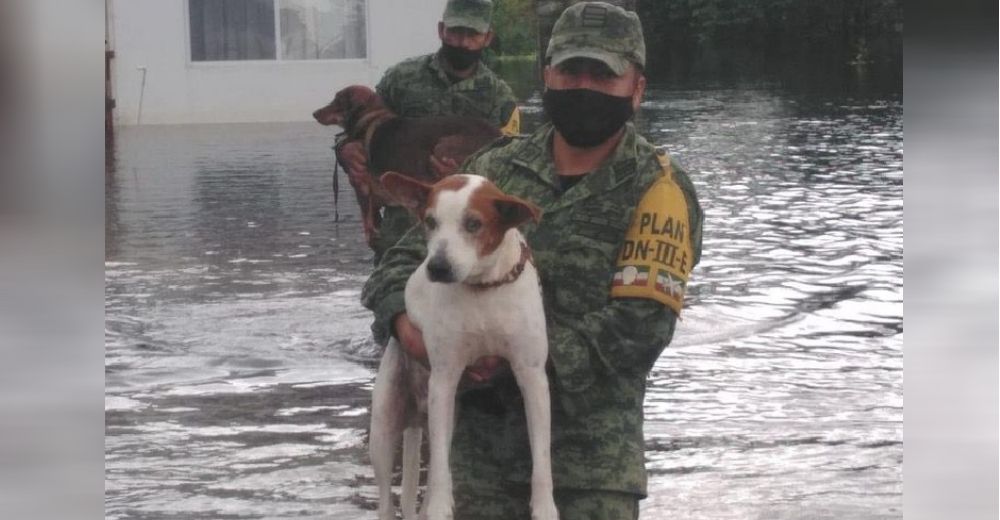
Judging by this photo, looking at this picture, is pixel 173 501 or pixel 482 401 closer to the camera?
pixel 482 401

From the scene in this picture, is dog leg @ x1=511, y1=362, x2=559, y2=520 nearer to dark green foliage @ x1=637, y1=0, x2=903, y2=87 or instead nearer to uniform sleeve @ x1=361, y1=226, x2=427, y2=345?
uniform sleeve @ x1=361, y1=226, x2=427, y2=345

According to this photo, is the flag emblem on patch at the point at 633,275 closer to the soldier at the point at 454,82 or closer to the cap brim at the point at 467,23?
the soldier at the point at 454,82

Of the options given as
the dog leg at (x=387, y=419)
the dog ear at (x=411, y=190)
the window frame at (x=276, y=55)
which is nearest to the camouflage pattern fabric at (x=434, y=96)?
the window frame at (x=276, y=55)

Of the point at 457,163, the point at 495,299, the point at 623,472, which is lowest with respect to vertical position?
the point at 623,472

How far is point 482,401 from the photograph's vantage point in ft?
13.8

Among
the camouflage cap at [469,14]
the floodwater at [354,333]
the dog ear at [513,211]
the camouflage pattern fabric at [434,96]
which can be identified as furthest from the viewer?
the floodwater at [354,333]

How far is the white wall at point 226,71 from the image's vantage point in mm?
5320

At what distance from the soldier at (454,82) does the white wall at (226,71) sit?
6 centimetres

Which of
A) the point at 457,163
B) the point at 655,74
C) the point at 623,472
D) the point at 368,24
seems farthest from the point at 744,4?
the point at 623,472

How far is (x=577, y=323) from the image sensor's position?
4082mm

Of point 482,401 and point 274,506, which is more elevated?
point 482,401

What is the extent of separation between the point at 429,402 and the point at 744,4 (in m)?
2.68

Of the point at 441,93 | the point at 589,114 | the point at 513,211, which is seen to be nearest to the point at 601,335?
the point at 513,211

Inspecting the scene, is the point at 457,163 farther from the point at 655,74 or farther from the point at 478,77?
the point at 655,74
